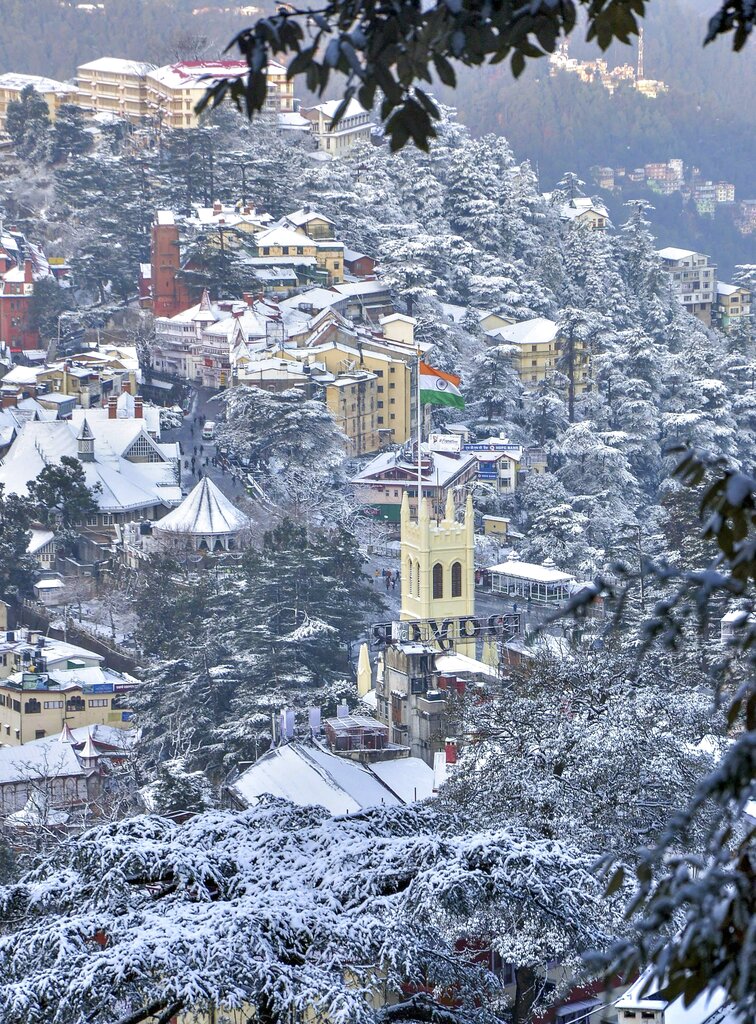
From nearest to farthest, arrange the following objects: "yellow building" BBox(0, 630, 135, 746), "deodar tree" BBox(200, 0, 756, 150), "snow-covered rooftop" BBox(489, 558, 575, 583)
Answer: "deodar tree" BBox(200, 0, 756, 150) → "yellow building" BBox(0, 630, 135, 746) → "snow-covered rooftop" BBox(489, 558, 575, 583)

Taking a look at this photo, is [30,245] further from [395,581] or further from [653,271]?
[395,581]

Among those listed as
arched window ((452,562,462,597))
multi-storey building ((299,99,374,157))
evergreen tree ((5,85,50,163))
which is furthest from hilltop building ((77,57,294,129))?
arched window ((452,562,462,597))

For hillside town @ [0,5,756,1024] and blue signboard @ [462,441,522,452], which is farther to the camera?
blue signboard @ [462,441,522,452]

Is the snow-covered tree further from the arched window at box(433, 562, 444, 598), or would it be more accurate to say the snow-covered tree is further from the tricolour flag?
the tricolour flag

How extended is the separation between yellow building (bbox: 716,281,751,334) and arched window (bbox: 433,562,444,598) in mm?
40026

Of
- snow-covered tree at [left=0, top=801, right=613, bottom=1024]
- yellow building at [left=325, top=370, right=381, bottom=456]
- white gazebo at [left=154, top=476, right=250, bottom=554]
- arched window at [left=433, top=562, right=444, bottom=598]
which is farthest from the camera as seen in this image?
yellow building at [left=325, top=370, right=381, bottom=456]

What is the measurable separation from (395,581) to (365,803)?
23.0 meters

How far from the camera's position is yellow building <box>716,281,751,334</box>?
81.6 metres

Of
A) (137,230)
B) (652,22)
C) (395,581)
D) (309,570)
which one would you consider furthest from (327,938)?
(652,22)

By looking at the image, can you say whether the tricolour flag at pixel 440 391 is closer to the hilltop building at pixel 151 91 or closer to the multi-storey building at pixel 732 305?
the multi-storey building at pixel 732 305

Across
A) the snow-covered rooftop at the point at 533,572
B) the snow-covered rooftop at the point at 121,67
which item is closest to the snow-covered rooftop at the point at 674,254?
the snow-covered rooftop at the point at 121,67

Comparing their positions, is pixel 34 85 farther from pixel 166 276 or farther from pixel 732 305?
pixel 732 305

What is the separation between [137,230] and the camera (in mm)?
74812

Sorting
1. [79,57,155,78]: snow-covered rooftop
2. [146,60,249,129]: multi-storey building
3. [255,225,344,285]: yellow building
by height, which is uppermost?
[79,57,155,78]: snow-covered rooftop
